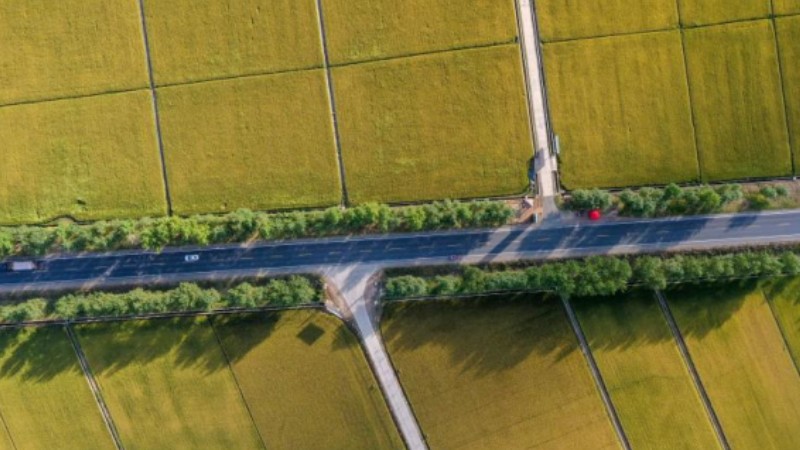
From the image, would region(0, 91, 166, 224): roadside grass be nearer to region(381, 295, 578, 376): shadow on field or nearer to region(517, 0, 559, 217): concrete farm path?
region(381, 295, 578, 376): shadow on field

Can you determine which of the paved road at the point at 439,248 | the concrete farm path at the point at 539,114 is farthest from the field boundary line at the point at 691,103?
the concrete farm path at the point at 539,114

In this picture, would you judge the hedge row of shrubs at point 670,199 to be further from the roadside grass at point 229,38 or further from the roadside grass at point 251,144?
the roadside grass at point 229,38

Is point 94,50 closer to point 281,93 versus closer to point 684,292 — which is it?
point 281,93

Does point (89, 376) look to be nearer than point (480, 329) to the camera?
No

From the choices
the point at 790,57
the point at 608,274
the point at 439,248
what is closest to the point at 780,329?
the point at 608,274

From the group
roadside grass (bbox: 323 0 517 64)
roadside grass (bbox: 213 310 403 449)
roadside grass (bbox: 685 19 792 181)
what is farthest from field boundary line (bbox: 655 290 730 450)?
roadside grass (bbox: 323 0 517 64)

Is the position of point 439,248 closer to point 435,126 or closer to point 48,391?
point 435,126

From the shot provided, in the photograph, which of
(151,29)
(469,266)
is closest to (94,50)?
(151,29)
